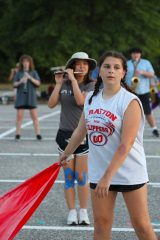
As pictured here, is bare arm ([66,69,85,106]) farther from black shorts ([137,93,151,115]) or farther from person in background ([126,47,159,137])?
black shorts ([137,93,151,115])

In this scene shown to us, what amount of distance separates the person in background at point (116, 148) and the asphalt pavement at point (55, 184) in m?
1.54

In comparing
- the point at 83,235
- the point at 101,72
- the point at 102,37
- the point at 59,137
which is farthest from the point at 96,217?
the point at 102,37

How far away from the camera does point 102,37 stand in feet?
108

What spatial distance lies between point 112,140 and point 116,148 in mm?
64

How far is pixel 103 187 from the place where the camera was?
448 centimetres

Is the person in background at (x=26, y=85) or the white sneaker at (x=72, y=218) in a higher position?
the person in background at (x=26, y=85)

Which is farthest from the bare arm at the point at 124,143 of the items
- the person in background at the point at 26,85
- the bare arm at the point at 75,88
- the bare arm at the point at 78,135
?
the person in background at the point at 26,85

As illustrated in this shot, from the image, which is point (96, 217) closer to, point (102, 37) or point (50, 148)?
point (50, 148)

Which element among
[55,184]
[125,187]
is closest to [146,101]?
[55,184]

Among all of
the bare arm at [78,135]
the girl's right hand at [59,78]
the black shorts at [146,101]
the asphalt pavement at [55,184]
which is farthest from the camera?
the black shorts at [146,101]

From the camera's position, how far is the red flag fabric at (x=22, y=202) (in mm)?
5191

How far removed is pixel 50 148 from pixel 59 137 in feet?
17.8

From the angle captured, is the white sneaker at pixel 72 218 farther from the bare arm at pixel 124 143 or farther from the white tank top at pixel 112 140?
the bare arm at pixel 124 143

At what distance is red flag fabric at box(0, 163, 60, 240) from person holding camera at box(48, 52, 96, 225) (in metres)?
1.29
